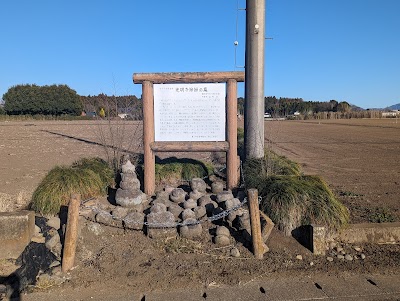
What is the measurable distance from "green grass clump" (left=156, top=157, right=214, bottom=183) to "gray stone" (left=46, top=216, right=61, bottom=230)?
231cm

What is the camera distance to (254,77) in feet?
29.2

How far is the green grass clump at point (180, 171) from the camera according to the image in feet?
25.8

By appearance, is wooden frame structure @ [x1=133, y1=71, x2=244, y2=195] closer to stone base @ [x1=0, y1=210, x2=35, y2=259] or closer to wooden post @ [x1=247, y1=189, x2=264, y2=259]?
wooden post @ [x1=247, y1=189, x2=264, y2=259]

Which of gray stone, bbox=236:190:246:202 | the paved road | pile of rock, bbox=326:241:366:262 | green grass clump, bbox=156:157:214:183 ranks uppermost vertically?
green grass clump, bbox=156:157:214:183

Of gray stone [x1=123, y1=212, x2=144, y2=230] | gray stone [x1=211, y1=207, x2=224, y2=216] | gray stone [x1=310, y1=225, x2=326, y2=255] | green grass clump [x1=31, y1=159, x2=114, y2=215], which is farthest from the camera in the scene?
gray stone [x1=211, y1=207, x2=224, y2=216]

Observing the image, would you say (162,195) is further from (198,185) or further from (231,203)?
(231,203)

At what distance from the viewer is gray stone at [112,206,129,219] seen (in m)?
6.15

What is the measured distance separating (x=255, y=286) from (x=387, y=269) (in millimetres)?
1721

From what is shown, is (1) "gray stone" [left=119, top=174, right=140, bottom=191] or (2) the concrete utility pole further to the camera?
(2) the concrete utility pole

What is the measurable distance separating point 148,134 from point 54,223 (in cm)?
227

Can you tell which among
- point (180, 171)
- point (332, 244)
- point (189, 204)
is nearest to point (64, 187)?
point (189, 204)

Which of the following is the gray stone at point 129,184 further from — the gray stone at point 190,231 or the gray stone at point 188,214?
the gray stone at point 190,231

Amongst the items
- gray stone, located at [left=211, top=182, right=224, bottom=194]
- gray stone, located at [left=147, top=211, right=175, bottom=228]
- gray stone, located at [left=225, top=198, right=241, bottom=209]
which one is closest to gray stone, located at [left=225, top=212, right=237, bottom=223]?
gray stone, located at [left=225, top=198, right=241, bottom=209]

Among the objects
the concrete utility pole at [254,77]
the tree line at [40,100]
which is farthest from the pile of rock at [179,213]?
the tree line at [40,100]
